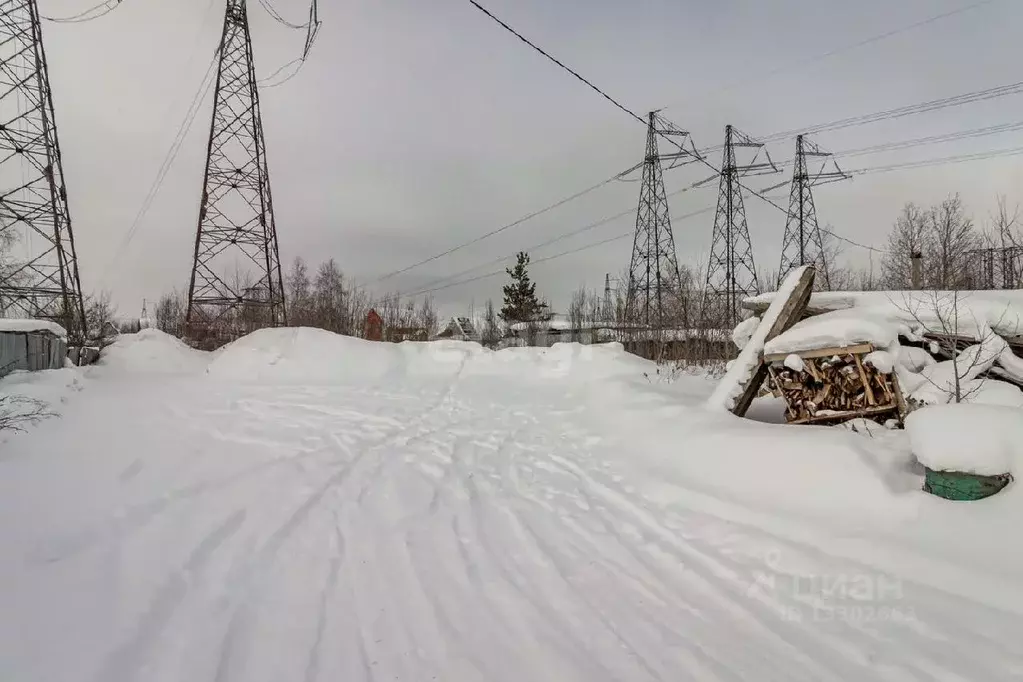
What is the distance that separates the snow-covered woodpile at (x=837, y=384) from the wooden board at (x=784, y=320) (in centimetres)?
20

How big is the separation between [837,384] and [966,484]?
2694 millimetres

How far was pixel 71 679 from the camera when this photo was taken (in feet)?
6.93

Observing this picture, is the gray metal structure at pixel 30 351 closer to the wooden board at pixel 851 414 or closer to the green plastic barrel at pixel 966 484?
the wooden board at pixel 851 414

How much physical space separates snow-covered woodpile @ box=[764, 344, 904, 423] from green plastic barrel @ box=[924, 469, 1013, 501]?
2.22 m

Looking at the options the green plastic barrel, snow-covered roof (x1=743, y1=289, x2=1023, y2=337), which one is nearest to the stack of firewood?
snow-covered roof (x1=743, y1=289, x2=1023, y2=337)

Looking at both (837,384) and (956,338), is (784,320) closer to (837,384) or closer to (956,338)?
(837,384)

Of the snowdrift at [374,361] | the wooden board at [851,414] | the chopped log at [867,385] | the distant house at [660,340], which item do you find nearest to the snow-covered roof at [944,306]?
the chopped log at [867,385]

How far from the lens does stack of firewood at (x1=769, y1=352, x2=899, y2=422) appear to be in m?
5.81

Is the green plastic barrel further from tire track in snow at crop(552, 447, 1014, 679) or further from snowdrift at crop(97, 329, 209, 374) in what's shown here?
snowdrift at crop(97, 329, 209, 374)

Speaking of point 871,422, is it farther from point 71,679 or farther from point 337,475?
point 71,679

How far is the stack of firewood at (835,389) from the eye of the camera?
5812 mm

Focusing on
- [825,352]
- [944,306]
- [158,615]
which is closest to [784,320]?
[825,352]

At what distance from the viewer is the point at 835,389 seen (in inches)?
243

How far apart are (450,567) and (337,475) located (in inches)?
107
